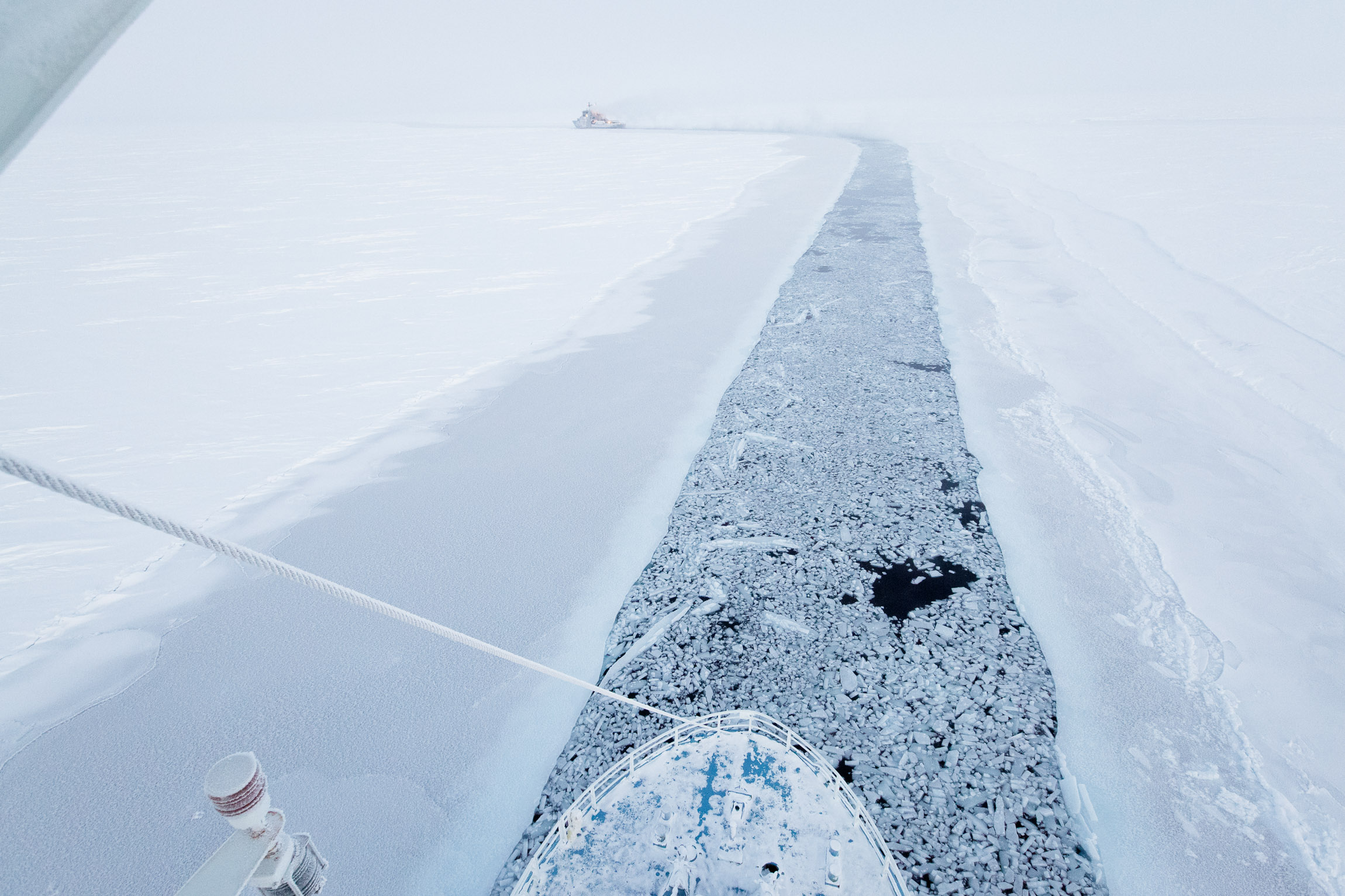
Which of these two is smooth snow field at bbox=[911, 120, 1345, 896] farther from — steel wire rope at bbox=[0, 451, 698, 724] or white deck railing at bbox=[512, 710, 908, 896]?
steel wire rope at bbox=[0, 451, 698, 724]

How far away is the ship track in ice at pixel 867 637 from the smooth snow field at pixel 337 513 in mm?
447

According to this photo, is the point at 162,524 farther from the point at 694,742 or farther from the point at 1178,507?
the point at 1178,507

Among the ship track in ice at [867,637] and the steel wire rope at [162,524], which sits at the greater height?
the steel wire rope at [162,524]

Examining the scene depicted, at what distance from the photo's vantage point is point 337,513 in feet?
20.5

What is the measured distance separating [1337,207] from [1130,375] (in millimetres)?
14967

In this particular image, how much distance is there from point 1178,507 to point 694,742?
5673 mm

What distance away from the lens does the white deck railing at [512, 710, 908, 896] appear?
9.86 feet

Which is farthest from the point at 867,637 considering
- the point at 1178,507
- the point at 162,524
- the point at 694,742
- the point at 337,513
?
the point at 337,513

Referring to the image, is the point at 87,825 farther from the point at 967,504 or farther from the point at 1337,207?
the point at 1337,207

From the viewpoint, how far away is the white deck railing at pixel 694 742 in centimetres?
300

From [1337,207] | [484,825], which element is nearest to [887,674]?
[484,825]

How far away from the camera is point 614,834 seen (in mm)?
3195

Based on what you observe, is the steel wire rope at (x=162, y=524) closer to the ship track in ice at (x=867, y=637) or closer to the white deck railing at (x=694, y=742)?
the white deck railing at (x=694, y=742)

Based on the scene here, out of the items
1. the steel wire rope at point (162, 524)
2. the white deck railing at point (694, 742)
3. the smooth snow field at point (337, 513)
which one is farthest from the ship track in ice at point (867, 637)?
the steel wire rope at point (162, 524)
